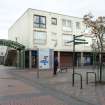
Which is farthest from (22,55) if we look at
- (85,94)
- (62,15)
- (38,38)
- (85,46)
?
(85,94)

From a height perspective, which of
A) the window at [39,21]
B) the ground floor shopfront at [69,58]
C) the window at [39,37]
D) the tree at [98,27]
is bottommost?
the ground floor shopfront at [69,58]

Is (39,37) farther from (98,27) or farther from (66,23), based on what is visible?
(98,27)

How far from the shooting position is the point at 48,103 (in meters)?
8.48

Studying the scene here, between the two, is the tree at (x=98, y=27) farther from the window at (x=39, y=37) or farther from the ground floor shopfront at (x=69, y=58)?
the ground floor shopfront at (x=69, y=58)

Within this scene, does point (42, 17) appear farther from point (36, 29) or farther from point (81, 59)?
point (81, 59)

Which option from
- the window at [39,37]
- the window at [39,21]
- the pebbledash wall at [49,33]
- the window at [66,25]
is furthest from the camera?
the window at [66,25]

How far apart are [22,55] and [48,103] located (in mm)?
28131

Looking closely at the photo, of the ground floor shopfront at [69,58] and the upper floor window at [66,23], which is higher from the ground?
the upper floor window at [66,23]

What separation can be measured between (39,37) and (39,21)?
2618 mm

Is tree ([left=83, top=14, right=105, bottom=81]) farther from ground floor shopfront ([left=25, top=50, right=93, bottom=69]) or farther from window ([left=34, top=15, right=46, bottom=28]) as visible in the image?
ground floor shopfront ([left=25, top=50, right=93, bottom=69])

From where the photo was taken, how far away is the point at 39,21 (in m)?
35.6

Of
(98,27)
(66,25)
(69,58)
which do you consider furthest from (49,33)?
(98,27)

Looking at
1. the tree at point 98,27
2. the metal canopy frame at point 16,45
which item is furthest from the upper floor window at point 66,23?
the tree at point 98,27

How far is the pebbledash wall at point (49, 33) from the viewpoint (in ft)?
115
